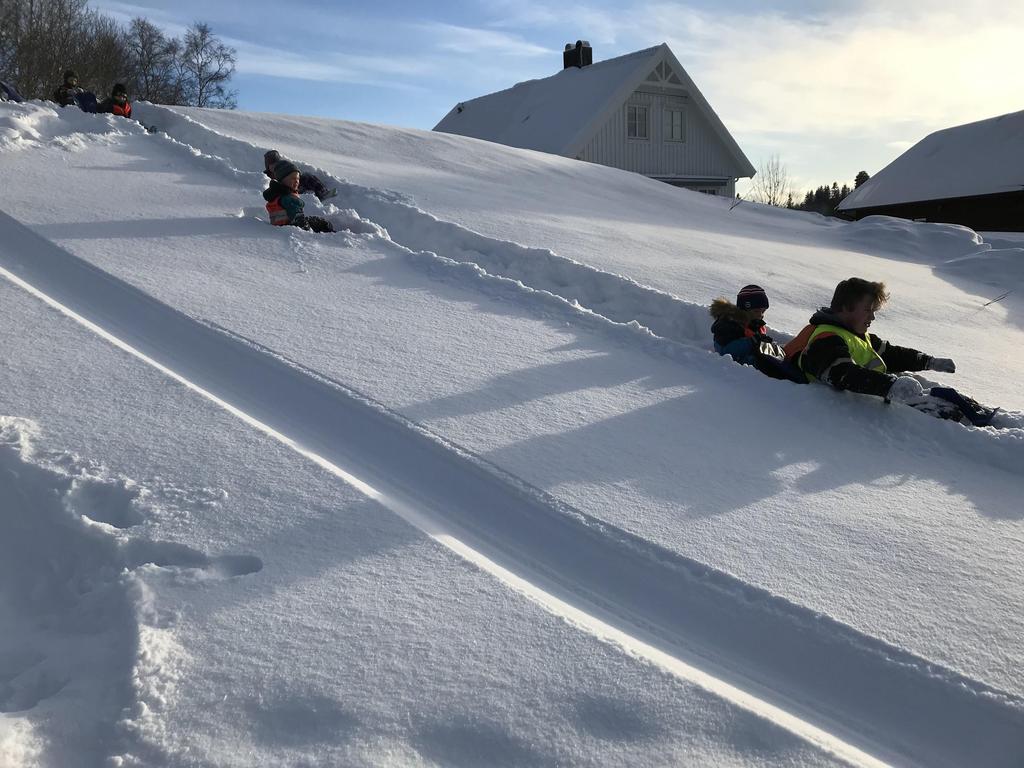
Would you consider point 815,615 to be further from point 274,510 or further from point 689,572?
point 274,510

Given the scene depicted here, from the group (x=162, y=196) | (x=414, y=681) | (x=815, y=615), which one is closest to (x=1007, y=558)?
(x=815, y=615)

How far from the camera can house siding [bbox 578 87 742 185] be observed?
74.9 ft

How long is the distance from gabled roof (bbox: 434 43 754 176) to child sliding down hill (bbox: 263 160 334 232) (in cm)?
1598

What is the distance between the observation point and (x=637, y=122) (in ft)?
77.2

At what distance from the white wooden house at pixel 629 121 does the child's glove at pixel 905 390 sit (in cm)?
1902

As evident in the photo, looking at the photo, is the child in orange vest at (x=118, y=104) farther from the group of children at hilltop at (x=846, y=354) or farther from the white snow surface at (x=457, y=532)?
the group of children at hilltop at (x=846, y=354)

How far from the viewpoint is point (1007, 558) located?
2.78 m

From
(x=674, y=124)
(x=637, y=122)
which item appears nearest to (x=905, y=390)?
(x=637, y=122)

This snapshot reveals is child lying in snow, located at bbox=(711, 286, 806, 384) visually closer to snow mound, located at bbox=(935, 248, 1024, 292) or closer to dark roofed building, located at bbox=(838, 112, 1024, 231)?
snow mound, located at bbox=(935, 248, 1024, 292)

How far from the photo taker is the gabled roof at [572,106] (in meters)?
22.2

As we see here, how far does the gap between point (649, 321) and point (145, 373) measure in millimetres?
3493

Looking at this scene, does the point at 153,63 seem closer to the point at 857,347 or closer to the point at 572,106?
the point at 572,106

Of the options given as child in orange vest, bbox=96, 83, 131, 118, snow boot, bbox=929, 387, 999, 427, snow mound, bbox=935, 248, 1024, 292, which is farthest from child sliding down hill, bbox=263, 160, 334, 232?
snow mound, bbox=935, 248, 1024, 292

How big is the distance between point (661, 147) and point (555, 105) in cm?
360
